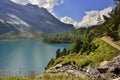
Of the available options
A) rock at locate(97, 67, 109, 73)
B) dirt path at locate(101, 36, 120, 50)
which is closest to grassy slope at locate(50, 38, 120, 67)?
dirt path at locate(101, 36, 120, 50)

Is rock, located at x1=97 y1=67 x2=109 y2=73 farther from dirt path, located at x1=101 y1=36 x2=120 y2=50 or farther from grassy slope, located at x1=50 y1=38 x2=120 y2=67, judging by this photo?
dirt path, located at x1=101 y1=36 x2=120 y2=50

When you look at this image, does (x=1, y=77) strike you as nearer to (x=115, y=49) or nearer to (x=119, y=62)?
(x=119, y=62)

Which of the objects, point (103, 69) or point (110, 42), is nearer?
point (103, 69)

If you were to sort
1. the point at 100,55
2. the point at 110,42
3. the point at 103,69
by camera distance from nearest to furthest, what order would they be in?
the point at 103,69 → the point at 100,55 → the point at 110,42

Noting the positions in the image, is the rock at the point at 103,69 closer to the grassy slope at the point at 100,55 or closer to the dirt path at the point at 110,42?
the grassy slope at the point at 100,55

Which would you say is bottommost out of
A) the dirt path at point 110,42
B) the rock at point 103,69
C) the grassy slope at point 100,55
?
the rock at point 103,69

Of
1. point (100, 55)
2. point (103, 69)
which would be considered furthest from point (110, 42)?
point (103, 69)

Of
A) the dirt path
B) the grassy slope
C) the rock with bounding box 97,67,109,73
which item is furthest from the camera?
the dirt path

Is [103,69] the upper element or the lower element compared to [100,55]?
lower

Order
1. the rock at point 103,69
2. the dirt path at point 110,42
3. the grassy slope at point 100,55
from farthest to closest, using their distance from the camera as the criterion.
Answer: the dirt path at point 110,42, the grassy slope at point 100,55, the rock at point 103,69

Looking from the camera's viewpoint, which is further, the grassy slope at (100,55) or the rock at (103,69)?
the grassy slope at (100,55)

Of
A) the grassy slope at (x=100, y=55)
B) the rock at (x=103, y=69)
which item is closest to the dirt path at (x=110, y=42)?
the grassy slope at (x=100, y=55)

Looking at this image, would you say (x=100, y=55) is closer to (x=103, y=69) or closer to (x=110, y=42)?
(x=110, y=42)

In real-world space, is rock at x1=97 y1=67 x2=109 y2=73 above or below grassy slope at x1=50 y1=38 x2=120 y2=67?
below
